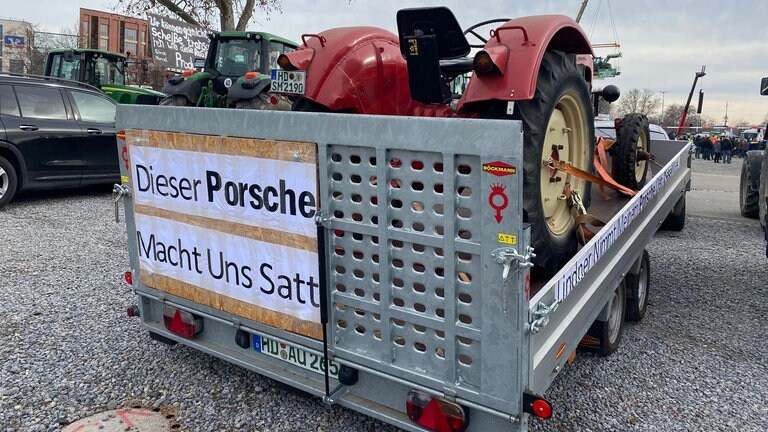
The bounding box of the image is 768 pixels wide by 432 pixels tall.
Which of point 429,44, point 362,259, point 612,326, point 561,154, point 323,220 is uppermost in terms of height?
point 429,44

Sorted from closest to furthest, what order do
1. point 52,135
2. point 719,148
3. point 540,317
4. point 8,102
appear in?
point 540,317 → point 8,102 → point 52,135 → point 719,148

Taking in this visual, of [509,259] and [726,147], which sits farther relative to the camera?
[726,147]

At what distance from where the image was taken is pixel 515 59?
9.75 ft

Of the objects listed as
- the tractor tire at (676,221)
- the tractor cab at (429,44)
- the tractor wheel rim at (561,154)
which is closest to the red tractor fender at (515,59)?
the tractor cab at (429,44)

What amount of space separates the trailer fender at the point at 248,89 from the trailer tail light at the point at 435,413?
5.99m

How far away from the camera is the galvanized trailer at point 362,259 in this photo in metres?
2.16

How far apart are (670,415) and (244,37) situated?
9270mm

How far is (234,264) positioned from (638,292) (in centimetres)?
305

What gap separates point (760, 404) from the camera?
11.1 ft

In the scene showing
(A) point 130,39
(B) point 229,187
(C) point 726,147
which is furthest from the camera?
(A) point 130,39

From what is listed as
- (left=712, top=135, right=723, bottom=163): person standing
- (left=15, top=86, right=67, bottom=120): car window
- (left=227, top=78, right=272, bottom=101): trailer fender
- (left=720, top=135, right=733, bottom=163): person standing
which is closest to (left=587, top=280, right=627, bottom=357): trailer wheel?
(left=227, top=78, right=272, bottom=101): trailer fender

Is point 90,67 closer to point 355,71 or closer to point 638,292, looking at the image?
point 355,71

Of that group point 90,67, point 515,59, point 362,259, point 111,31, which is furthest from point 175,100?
point 111,31

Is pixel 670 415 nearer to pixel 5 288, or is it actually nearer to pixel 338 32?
pixel 338 32
